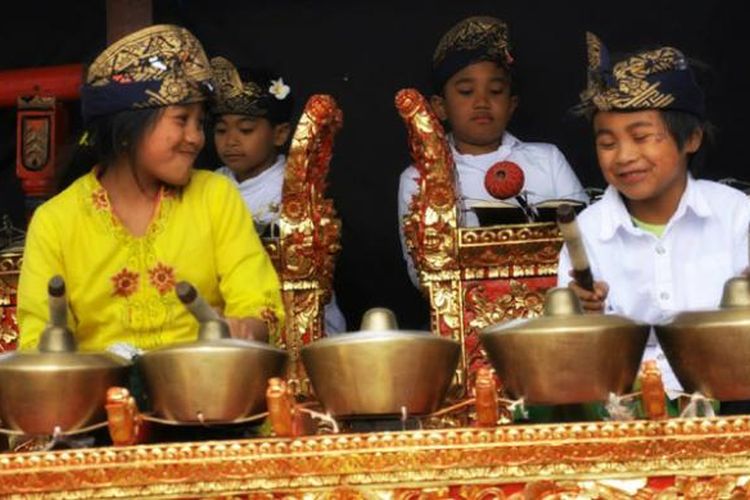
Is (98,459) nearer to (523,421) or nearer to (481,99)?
(523,421)

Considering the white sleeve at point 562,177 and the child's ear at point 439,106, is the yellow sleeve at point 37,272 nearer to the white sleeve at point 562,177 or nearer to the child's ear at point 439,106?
the white sleeve at point 562,177

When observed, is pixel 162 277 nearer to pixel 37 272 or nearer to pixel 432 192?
pixel 37 272

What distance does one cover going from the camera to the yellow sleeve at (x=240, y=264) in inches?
201

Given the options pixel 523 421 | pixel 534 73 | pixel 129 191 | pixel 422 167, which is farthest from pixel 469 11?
pixel 523 421

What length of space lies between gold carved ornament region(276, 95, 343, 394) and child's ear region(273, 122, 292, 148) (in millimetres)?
1083

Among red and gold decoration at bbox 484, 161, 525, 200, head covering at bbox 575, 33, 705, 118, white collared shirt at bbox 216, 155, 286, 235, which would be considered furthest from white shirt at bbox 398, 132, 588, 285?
head covering at bbox 575, 33, 705, 118

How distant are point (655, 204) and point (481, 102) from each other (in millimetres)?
1498

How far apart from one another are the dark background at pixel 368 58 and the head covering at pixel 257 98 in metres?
0.43

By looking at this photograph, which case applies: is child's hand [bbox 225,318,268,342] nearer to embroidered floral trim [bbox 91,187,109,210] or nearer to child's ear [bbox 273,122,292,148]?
embroidered floral trim [bbox 91,187,109,210]

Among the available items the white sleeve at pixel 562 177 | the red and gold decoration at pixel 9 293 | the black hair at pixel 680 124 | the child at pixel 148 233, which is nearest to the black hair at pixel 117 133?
the child at pixel 148 233

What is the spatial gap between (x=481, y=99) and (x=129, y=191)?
67.6 inches

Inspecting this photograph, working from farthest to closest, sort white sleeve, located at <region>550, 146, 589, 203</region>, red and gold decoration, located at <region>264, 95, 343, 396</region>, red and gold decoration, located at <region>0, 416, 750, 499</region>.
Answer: white sleeve, located at <region>550, 146, 589, 203</region>, red and gold decoration, located at <region>264, 95, 343, 396</region>, red and gold decoration, located at <region>0, 416, 750, 499</region>

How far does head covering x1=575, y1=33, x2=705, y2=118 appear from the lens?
5133mm

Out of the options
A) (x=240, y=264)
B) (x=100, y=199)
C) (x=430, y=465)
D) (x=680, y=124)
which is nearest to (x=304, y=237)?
(x=240, y=264)
